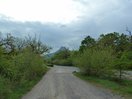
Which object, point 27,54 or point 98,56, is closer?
point 27,54

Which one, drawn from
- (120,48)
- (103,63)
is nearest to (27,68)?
(103,63)

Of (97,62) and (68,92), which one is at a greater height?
(97,62)

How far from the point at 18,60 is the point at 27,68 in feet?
10.4

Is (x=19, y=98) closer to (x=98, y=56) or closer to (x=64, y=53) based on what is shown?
(x=98, y=56)

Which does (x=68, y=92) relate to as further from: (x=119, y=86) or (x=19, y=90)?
(x=119, y=86)

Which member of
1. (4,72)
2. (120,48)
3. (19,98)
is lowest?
(19,98)

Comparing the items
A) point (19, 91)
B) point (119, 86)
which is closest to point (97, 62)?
point (119, 86)

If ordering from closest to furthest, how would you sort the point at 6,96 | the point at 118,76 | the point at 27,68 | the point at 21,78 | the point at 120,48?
the point at 6,96, the point at 21,78, the point at 27,68, the point at 118,76, the point at 120,48

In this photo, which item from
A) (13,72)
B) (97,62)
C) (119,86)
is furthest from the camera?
(97,62)

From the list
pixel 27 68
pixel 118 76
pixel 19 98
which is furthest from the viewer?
pixel 118 76

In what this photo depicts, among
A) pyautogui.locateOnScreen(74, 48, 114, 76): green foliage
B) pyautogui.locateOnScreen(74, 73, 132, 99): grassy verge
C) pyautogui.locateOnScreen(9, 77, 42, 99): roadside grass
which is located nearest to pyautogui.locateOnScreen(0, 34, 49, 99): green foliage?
pyautogui.locateOnScreen(9, 77, 42, 99): roadside grass

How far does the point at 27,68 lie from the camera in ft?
105

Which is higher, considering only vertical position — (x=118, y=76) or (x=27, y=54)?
(x=27, y=54)

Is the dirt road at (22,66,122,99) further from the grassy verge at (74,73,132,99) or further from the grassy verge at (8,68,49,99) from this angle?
the grassy verge at (74,73,132,99)
